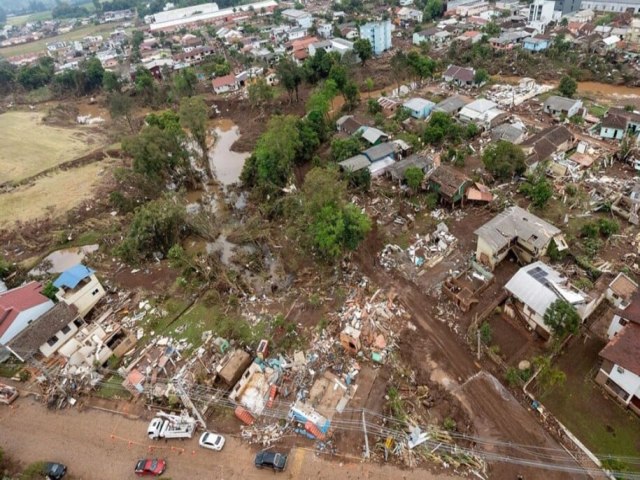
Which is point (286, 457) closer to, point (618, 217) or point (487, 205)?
point (487, 205)

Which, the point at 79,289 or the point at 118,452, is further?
the point at 79,289

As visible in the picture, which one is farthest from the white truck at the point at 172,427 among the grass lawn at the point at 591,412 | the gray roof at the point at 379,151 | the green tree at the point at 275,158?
the gray roof at the point at 379,151

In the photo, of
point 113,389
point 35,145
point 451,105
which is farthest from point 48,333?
point 451,105

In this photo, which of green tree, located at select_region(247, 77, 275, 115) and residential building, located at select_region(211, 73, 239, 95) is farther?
residential building, located at select_region(211, 73, 239, 95)

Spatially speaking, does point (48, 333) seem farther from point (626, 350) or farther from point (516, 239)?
point (626, 350)

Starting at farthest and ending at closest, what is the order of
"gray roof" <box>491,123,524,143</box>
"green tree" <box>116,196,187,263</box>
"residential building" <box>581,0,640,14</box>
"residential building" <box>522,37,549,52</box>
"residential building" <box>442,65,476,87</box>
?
"residential building" <box>581,0,640,14</box> < "residential building" <box>522,37,549,52</box> < "residential building" <box>442,65,476,87</box> < "gray roof" <box>491,123,524,143</box> < "green tree" <box>116,196,187,263</box>

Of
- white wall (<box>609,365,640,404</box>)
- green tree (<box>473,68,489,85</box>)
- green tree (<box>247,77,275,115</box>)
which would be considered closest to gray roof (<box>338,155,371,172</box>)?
green tree (<box>247,77,275,115</box>)

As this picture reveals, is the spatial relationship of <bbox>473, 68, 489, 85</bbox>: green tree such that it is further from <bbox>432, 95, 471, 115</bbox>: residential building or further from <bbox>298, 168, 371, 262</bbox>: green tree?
<bbox>298, 168, 371, 262</bbox>: green tree
